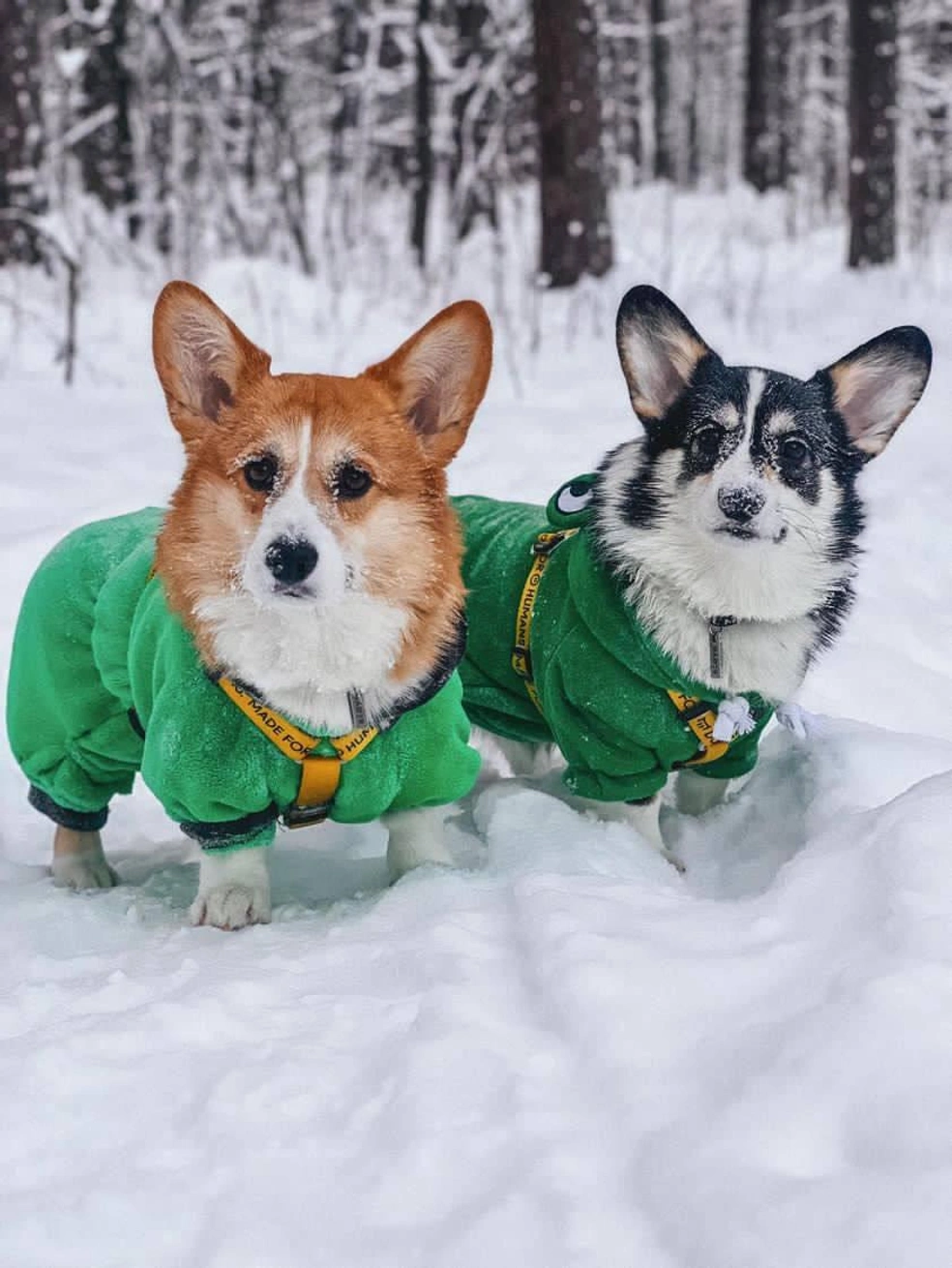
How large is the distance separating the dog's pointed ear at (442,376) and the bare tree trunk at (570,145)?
634cm

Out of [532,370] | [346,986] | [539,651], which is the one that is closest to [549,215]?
[532,370]

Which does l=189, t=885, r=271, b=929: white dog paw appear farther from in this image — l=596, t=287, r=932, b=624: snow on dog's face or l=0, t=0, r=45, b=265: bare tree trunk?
l=0, t=0, r=45, b=265: bare tree trunk

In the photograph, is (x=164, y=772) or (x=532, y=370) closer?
(x=164, y=772)

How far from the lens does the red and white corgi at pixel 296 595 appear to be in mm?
2270

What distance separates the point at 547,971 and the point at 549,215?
749 centimetres

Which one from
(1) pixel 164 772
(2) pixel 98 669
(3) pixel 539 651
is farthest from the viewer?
(3) pixel 539 651

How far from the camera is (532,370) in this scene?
21.9 feet

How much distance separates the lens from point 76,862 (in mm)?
2811

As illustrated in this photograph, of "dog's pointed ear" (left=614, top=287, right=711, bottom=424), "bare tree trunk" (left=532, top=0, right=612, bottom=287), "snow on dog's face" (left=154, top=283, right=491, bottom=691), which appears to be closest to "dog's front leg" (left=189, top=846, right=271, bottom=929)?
"snow on dog's face" (left=154, top=283, right=491, bottom=691)

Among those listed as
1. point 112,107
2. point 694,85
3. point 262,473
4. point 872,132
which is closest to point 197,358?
point 262,473

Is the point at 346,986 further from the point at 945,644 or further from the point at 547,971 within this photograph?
the point at 945,644

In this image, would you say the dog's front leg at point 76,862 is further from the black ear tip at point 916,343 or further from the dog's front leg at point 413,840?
the black ear tip at point 916,343

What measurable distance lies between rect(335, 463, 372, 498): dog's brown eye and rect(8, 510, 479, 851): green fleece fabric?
41 cm

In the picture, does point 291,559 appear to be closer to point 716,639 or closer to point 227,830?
point 227,830
